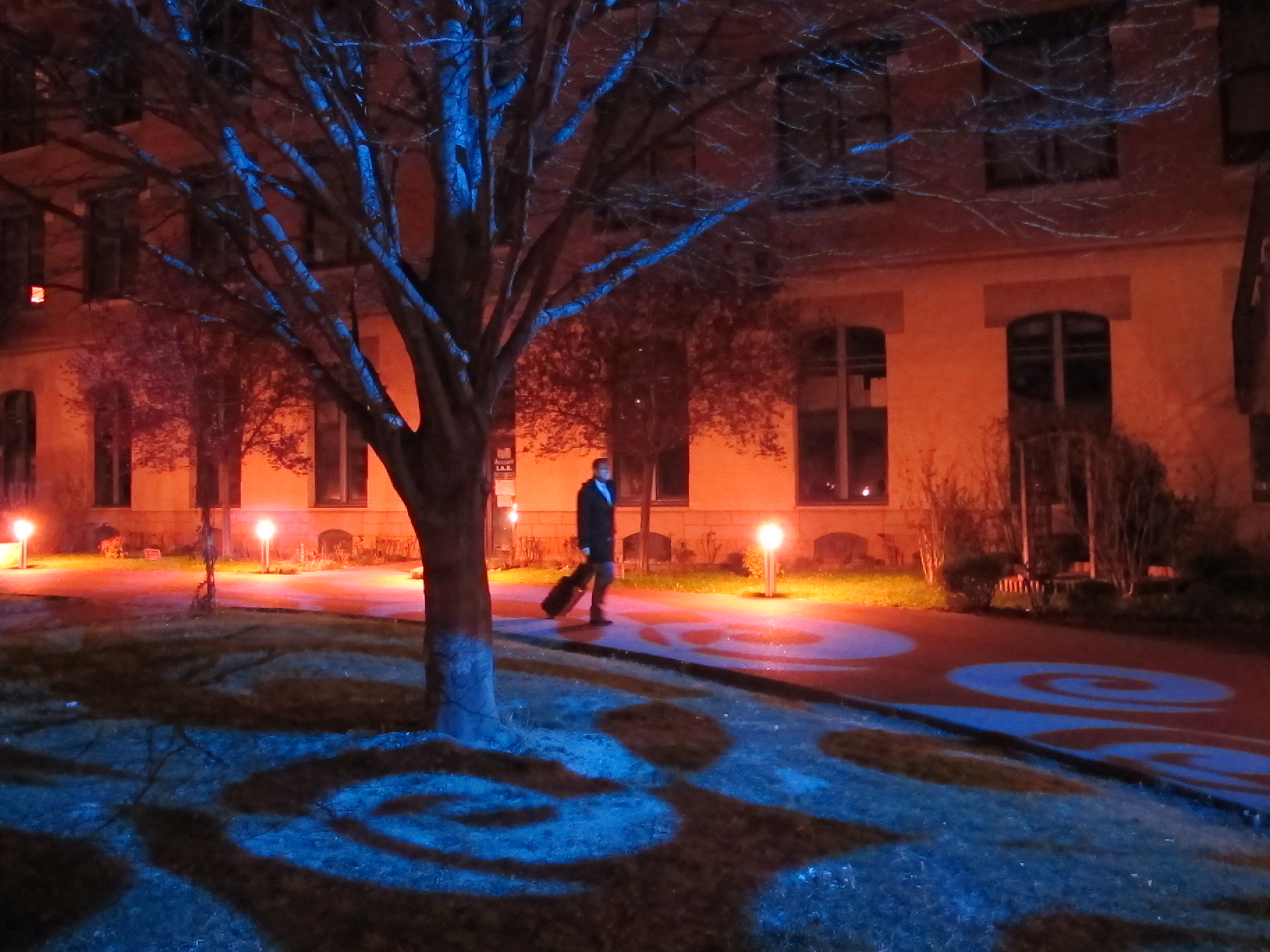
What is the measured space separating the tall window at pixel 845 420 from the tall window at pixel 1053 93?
349 centimetres

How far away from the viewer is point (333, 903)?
187 inches

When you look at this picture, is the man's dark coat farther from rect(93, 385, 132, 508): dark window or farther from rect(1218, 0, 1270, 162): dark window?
rect(93, 385, 132, 508): dark window

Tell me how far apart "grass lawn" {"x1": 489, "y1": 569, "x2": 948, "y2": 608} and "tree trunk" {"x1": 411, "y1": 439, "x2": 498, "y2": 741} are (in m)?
8.62

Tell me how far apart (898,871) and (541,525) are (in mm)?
16808

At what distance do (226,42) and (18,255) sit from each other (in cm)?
2096

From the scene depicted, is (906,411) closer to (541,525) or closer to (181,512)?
(541,525)

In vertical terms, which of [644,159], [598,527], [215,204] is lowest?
[598,527]

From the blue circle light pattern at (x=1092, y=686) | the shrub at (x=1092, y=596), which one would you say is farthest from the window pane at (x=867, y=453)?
the blue circle light pattern at (x=1092, y=686)

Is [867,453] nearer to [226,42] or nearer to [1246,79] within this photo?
[1246,79]

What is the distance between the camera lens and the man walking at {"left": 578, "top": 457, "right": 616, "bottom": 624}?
39.4ft

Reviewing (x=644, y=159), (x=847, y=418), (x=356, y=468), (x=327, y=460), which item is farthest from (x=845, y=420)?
(x=644, y=159)

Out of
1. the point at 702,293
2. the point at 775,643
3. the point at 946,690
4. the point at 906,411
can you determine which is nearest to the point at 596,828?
the point at 946,690

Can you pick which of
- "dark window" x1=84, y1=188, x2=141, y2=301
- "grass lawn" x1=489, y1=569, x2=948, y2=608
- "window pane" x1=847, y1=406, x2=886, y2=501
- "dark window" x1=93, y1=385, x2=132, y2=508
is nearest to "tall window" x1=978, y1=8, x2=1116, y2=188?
"window pane" x1=847, y1=406, x2=886, y2=501

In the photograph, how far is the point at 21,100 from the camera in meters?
9.02
